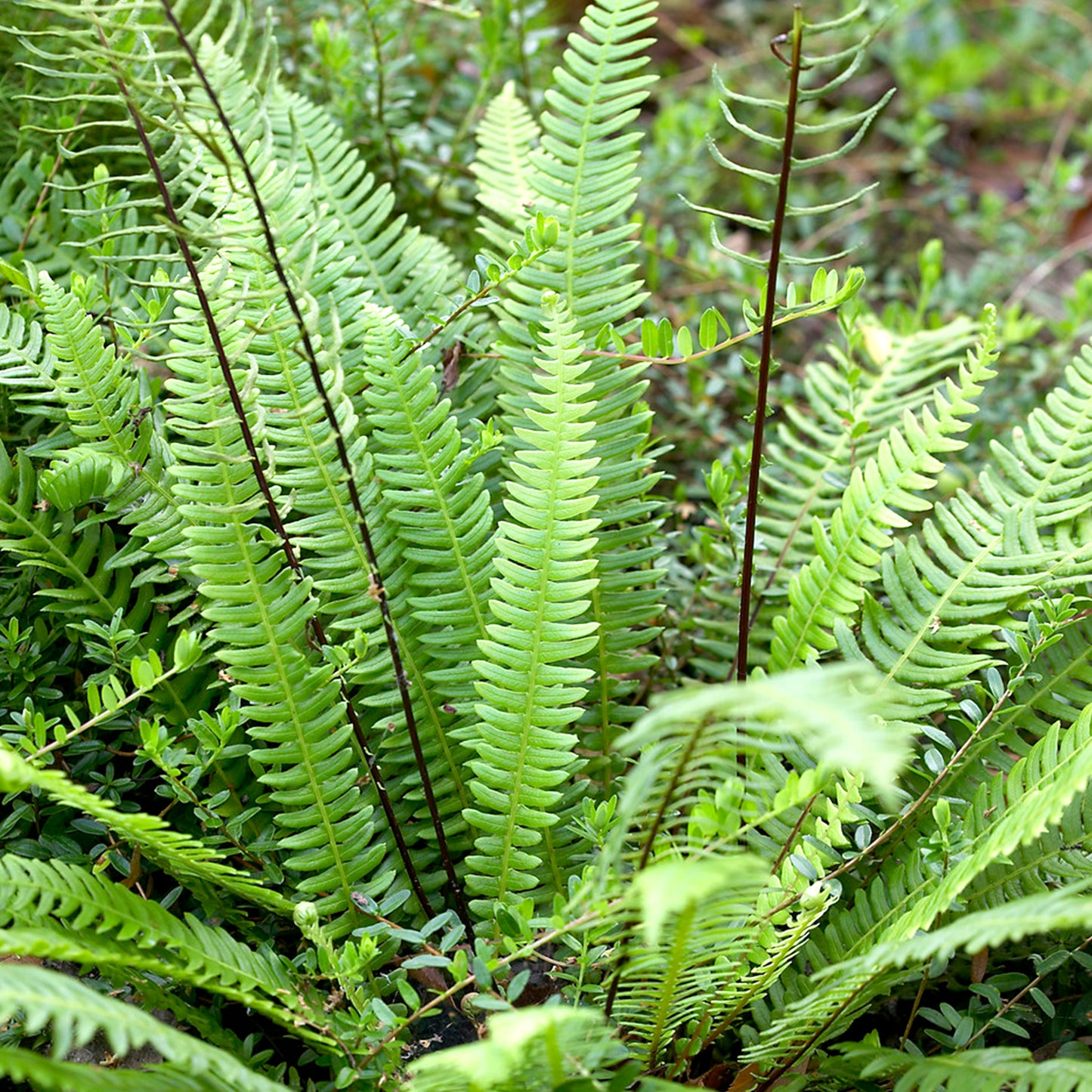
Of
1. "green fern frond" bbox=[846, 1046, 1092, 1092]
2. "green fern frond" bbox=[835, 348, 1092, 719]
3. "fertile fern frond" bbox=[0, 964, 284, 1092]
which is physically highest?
"green fern frond" bbox=[835, 348, 1092, 719]

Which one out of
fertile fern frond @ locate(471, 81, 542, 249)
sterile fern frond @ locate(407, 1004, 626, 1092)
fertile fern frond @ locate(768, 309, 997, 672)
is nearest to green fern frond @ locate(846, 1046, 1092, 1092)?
sterile fern frond @ locate(407, 1004, 626, 1092)

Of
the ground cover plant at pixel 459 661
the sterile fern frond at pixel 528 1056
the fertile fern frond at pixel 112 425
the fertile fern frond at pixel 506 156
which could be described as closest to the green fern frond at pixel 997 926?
the ground cover plant at pixel 459 661

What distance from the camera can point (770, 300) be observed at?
1.19m

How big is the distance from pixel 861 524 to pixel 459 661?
0.58 meters

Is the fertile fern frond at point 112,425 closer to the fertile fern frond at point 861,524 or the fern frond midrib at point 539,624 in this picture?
the fern frond midrib at point 539,624

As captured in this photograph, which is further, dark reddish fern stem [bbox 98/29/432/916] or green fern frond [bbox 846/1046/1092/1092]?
dark reddish fern stem [bbox 98/29/432/916]

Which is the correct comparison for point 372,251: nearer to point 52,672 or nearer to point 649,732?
point 52,672

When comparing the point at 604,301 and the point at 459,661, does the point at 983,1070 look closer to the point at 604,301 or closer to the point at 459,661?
the point at 459,661

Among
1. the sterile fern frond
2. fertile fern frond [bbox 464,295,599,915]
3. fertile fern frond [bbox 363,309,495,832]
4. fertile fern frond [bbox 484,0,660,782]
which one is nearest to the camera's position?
the sterile fern frond

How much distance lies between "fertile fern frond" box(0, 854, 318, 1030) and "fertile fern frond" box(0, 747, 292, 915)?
0.05 meters

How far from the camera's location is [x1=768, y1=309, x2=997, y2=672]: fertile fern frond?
1.47m

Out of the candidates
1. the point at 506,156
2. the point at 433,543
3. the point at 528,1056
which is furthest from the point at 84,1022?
the point at 506,156

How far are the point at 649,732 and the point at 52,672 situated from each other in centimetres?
97

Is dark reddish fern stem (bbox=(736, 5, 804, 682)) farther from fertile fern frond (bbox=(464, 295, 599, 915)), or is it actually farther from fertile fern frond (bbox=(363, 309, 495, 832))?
fertile fern frond (bbox=(363, 309, 495, 832))
